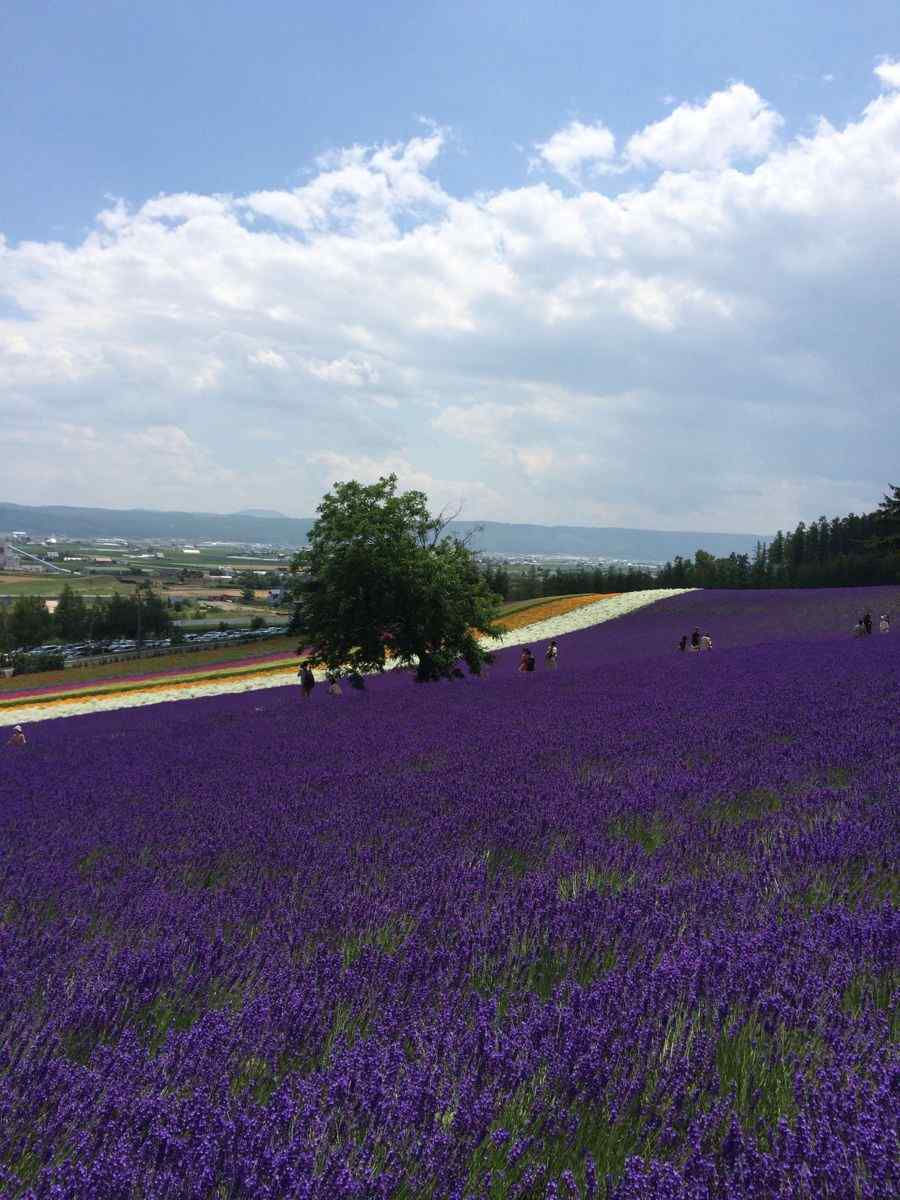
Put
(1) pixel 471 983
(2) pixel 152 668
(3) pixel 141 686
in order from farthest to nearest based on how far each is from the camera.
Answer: (2) pixel 152 668, (3) pixel 141 686, (1) pixel 471 983

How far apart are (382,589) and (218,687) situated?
43.5 ft

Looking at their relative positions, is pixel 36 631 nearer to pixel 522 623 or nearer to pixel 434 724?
pixel 522 623

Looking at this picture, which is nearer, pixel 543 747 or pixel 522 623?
pixel 543 747

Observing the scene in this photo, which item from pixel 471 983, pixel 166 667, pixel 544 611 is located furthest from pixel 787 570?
pixel 471 983

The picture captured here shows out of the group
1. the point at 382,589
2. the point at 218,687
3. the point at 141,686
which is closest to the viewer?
the point at 382,589

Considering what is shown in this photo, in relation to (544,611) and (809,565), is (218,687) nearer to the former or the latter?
(544,611)

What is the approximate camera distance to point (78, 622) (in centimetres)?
12794

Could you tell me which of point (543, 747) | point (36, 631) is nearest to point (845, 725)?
point (543, 747)

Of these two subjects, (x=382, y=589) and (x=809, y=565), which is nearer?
(x=382, y=589)

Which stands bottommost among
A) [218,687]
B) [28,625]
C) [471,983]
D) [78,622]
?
[28,625]

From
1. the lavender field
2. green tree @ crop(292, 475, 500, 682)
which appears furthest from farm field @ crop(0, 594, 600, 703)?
the lavender field

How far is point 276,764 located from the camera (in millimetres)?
8047

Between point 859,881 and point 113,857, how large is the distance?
3.95m

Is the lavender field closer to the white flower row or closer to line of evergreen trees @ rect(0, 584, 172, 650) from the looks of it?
Result: the white flower row
